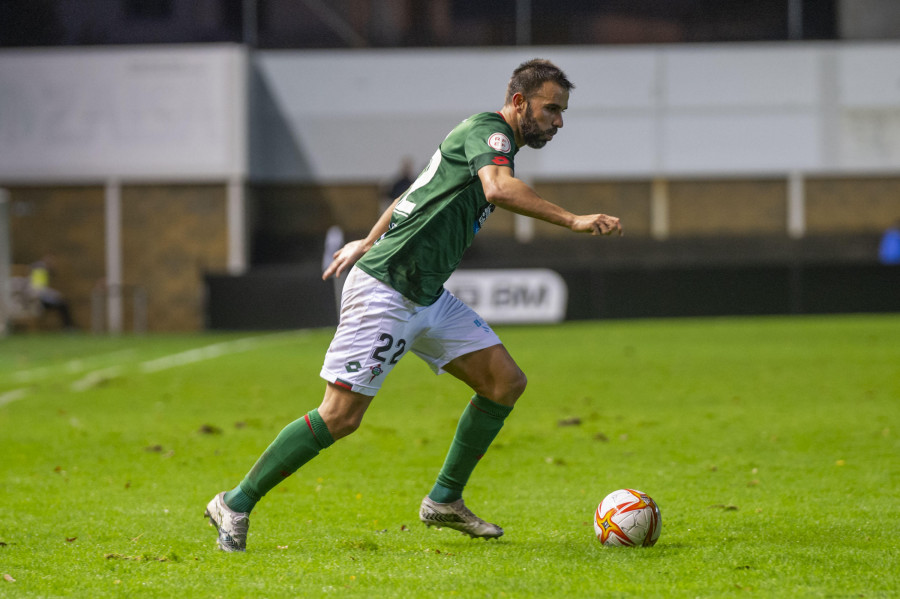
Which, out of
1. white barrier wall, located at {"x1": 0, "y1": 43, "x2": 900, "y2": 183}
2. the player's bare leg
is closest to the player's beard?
the player's bare leg

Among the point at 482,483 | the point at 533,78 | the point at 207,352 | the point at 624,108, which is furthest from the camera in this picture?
the point at 624,108

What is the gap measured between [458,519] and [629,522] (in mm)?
742

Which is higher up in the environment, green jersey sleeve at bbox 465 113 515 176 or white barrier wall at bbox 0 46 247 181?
white barrier wall at bbox 0 46 247 181

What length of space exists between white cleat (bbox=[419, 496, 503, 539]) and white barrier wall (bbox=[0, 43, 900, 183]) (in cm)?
2093

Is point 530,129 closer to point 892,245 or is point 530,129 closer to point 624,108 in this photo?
point 892,245

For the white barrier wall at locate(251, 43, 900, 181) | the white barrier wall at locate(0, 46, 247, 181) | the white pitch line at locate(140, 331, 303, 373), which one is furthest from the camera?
the white barrier wall at locate(251, 43, 900, 181)

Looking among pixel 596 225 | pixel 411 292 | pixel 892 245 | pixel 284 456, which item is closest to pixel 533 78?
pixel 596 225

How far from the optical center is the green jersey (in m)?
4.66

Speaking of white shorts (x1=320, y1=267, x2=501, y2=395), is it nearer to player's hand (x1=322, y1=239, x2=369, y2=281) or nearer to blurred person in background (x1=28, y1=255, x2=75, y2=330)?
player's hand (x1=322, y1=239, x2=369, y2=281)

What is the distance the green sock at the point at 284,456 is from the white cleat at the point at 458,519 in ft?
1.93

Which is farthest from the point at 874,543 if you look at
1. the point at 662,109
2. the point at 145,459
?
the point at 662,109

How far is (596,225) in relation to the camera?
4.17 m

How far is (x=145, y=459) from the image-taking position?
7277 mm

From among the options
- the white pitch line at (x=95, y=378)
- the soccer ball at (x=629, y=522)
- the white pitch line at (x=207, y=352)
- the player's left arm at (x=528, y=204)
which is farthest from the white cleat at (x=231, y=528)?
the white pitch line at (x=207, y=352)
